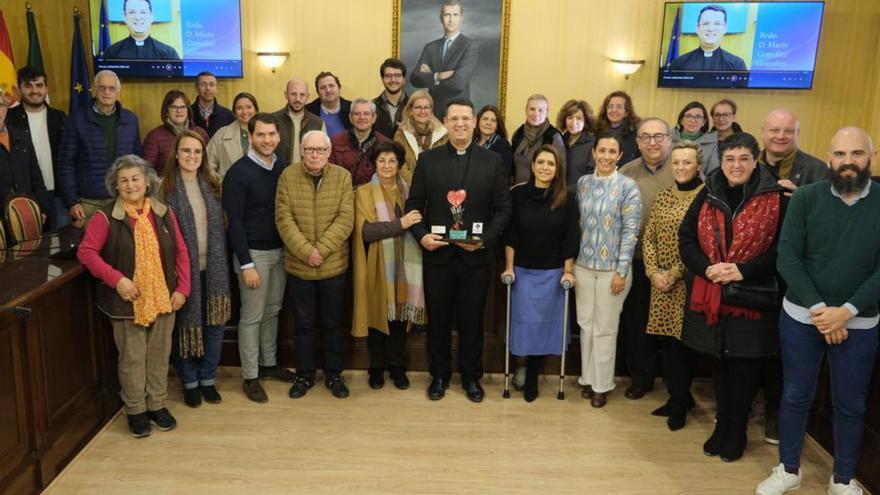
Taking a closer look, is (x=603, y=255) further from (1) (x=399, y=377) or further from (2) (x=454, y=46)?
(2) (x=454, y=46)

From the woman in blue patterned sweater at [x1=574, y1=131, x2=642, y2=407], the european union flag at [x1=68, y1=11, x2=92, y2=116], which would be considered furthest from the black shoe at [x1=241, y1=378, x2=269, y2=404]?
the european union flag at [x1=68, y1=11, x2=92, y2=116]

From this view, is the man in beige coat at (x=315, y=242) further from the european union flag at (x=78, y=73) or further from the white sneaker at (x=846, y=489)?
the european union flag at (x=78, y=73)

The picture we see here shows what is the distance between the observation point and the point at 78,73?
6.57 m

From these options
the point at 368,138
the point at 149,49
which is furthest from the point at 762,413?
the point at 149,49

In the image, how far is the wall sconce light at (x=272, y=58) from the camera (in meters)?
7.09

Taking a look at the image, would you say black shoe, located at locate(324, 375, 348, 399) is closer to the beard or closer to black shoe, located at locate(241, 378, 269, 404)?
black shoe, located at locate(241, 378, 269, 404)

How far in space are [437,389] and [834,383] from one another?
2.05 metres

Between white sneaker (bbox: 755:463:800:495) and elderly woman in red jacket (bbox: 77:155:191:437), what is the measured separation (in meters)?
2.92

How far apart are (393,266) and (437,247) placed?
0.35m

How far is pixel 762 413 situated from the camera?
12.9 ft

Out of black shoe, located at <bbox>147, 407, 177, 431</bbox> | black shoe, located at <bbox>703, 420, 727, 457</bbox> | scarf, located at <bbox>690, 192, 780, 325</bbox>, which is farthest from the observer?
black shoe, located at <bbox>147, 407, 177, 431</bbox>

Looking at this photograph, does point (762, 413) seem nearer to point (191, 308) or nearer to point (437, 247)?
point (437, 247)

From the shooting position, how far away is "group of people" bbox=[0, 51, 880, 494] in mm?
2986

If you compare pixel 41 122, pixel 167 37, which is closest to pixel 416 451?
pixel 41 122
